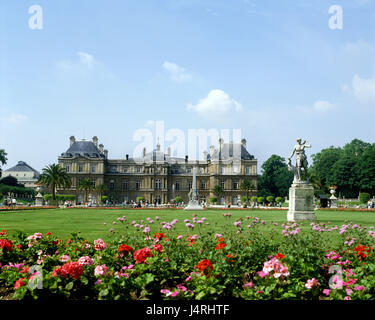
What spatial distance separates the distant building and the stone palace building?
44.9 metres

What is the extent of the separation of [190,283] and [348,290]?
226cm

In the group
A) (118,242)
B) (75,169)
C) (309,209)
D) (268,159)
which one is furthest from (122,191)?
(118,242)

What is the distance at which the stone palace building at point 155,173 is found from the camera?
84.3 meters

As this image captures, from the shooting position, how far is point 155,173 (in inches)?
3435

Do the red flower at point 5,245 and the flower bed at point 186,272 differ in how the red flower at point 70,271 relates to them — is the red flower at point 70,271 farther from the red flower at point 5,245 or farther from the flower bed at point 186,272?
the red flower at point 5,245

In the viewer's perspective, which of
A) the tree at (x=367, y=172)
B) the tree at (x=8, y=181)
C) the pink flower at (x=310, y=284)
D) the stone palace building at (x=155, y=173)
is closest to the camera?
the pink flower at (x=310, y=284)

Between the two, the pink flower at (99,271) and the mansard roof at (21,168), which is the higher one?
the mansard roof at (21,168)

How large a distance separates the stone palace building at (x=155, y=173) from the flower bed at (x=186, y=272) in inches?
2984

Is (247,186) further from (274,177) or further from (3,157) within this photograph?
(3,157)

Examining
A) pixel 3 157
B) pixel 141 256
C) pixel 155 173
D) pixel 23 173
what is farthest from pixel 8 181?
pixel 141 256

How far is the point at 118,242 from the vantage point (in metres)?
8.11

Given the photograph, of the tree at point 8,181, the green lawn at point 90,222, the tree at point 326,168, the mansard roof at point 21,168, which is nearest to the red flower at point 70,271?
the green lawn at point 90,222

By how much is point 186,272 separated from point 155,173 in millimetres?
80804
